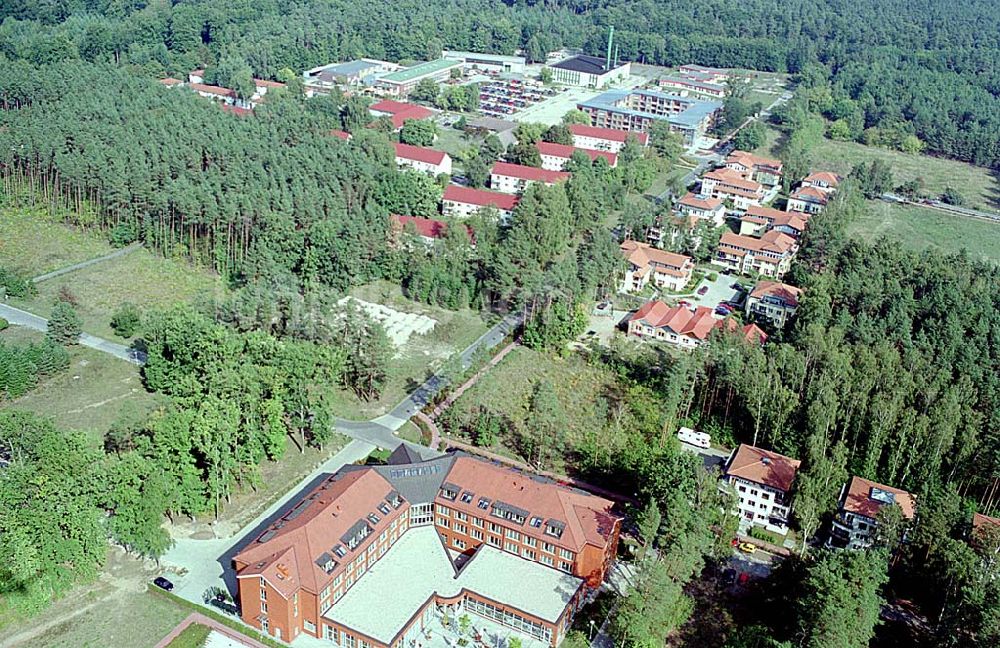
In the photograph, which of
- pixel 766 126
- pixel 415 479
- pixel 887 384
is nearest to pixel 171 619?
pixel 415 479

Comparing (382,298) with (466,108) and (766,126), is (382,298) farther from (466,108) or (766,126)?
(766,126)

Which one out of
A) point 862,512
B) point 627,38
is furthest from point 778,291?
point 627,38

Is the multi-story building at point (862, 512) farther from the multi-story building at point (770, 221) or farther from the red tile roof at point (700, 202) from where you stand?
the red tile roof at point (700, 202)

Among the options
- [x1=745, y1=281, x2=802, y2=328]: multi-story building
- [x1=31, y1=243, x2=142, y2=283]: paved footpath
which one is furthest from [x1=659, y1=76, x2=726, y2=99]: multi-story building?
[x1=31, y1=243, x2=142, y2=283]: paved footpath

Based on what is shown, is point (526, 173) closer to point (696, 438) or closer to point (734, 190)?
point (734, 190)

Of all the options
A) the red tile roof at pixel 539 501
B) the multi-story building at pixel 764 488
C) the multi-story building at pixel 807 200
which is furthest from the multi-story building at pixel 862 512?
the multi-story building at pixel 807 200

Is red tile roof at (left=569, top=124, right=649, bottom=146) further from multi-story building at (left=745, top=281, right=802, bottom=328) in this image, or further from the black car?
the black car
